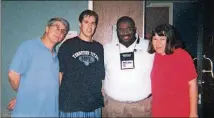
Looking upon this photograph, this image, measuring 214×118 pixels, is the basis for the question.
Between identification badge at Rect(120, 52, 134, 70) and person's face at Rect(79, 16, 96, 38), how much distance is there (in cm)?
21

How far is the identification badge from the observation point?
4.23ft

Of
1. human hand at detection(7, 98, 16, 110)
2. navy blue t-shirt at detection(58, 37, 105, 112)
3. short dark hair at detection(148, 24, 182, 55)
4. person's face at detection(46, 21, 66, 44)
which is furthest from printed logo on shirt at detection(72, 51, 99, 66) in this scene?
human hand at detection(7, 98, 16, 110)

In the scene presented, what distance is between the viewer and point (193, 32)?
4.76 ft

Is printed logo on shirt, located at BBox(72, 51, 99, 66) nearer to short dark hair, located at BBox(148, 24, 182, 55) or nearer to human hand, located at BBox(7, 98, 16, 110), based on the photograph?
short dark hair, located at BBox(148, 24, 182, 55)

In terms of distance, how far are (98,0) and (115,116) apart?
0.69m

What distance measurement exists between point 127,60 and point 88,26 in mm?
282

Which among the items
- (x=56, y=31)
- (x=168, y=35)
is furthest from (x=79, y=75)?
(x=168, y=35)

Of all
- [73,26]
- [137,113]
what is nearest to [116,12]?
[73,26]

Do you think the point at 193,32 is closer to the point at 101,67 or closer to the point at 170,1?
the point at 170,1

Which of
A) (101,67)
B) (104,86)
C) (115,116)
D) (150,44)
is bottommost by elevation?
(115,116)

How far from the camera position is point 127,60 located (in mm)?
1295

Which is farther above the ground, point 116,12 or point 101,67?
point 116,12

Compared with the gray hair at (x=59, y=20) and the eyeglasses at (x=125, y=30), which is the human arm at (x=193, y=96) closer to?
the eyeglasses at (x=125, y=30)

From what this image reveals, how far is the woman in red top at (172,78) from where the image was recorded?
3.88 ft
